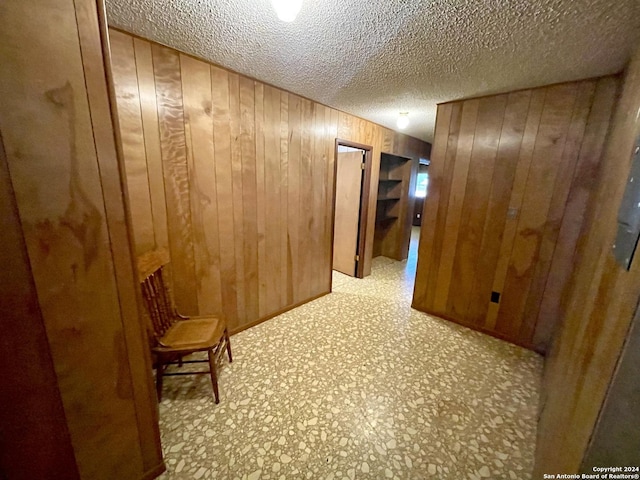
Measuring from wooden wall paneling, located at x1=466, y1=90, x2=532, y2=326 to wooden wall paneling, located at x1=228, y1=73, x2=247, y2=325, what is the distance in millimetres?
2250

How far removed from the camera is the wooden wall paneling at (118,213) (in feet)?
2.56

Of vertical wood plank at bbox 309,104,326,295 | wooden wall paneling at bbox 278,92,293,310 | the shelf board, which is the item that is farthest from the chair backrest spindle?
the shelf board

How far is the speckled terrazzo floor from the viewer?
3.99 ft

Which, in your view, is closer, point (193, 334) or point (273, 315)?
point (193, 334)

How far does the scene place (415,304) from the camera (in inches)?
109

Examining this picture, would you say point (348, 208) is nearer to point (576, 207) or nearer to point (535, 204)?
point (535, 204)

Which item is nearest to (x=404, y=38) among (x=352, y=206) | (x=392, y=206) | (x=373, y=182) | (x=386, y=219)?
(x=373, y=182)

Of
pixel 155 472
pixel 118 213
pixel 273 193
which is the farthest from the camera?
pixel 273 193

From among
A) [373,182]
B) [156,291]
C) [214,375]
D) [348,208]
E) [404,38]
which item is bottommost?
[214,375]

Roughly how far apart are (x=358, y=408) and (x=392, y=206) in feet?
11.6

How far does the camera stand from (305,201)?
8.36ft

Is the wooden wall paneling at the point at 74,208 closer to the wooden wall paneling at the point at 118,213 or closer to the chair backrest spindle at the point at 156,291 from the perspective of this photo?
the wooden wall paneling at the point at 118,213

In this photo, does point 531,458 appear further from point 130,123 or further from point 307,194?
point 130,123

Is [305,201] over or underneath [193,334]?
over
